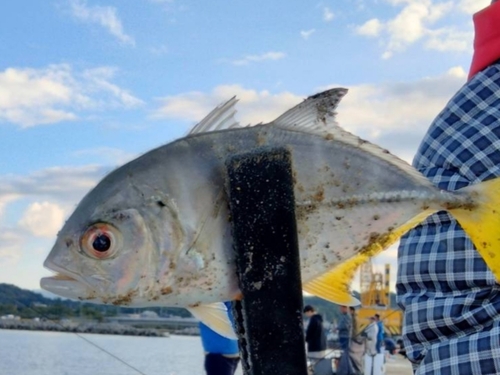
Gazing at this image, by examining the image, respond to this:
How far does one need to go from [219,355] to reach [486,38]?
254 inches

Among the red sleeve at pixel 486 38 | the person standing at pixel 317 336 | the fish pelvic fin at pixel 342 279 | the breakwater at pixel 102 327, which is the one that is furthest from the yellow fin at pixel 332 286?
the breakwater at pixel 102 327

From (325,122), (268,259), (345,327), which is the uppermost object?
(325,122)

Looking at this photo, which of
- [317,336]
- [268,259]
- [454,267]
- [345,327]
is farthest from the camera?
[345,327]

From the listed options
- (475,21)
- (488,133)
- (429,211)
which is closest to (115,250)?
(429,211)

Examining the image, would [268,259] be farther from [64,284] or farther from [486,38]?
[486,38]

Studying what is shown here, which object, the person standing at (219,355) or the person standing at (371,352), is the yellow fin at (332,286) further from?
the person standing at (371,352)

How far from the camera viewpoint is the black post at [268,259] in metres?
1.48

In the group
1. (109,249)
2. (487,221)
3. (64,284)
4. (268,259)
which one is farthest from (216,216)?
(487,221)

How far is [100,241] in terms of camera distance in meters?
1.56

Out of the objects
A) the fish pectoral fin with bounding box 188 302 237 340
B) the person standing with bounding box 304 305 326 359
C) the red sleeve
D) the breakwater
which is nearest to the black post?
the fish pectoral fin with bounding box 188 302 237 340

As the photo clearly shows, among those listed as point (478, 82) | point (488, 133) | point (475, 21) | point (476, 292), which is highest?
point (475, 21)

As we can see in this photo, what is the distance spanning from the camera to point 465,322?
90.0 inches

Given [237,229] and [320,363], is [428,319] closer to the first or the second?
[237,229]

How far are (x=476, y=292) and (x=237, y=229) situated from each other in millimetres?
1146
